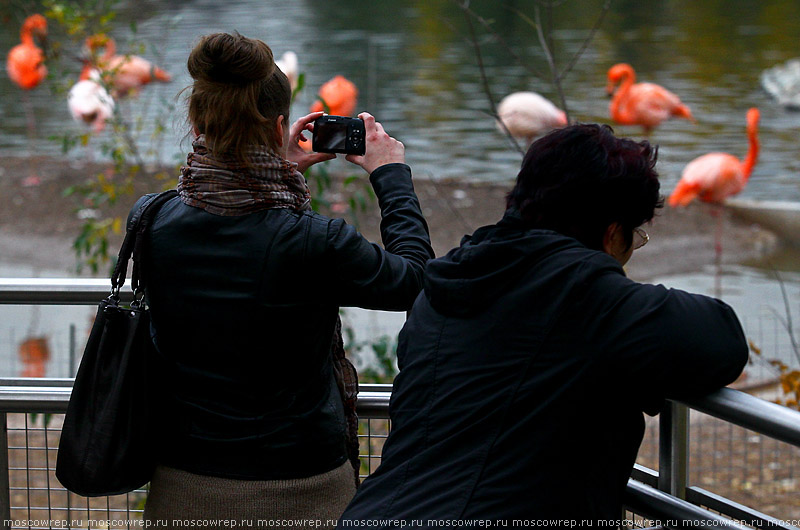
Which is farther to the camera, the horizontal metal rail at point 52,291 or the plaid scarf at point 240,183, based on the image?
the horizontal metal rail at point 52,291

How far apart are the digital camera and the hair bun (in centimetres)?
28

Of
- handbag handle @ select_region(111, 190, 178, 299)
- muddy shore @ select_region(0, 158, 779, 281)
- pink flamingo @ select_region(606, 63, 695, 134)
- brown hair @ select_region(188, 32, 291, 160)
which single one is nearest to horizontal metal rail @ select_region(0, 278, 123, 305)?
handbag handle @ select_region(111, 190, 178, 299)

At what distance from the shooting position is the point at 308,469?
196cm

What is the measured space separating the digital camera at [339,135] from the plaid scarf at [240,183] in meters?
0.20

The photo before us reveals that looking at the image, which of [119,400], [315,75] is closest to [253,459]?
[119,400]

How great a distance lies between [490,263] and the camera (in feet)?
5.59

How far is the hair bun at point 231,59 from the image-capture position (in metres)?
1.91

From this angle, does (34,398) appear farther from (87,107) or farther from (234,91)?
(87,107)

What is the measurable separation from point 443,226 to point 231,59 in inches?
267

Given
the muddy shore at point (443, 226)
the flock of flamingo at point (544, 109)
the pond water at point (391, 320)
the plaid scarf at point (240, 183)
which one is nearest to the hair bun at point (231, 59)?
the plaid scarf at point (240, 183)

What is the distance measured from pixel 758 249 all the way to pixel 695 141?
10.5 ft

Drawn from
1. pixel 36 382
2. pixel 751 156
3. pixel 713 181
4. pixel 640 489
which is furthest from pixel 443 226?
pixel 640 489

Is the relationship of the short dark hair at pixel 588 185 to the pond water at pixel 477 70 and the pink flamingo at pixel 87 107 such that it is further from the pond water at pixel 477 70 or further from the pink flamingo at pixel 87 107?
the pink flamingo at pixel 87 107

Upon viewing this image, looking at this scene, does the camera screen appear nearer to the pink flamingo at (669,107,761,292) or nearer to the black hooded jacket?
the black hooded jacket
